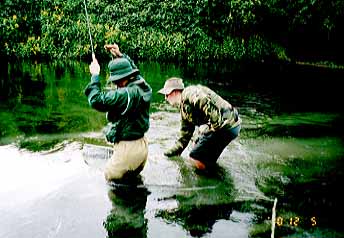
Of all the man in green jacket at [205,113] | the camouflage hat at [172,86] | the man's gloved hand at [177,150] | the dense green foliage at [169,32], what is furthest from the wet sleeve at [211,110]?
the dense green foliage at [169,32]

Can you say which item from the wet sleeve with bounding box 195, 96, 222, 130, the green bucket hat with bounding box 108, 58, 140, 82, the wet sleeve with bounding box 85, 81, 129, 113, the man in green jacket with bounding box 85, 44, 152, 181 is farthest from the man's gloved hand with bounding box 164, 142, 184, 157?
the green bucket hat with bounding box 108, 58, 140, 82

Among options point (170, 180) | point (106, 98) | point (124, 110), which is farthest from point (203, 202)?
point (106, 98)

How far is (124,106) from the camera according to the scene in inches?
237

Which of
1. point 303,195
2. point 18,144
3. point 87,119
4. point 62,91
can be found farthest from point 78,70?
point 303,195

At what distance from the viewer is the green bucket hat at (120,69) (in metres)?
6.12

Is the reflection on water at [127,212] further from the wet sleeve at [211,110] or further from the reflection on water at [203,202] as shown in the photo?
the wet sleeve at [211,110]

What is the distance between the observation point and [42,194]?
6.68 meters

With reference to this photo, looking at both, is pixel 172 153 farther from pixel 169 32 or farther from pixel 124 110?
pixel 169 32

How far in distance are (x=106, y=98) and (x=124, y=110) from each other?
33cm

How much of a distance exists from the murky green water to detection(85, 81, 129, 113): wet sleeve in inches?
52.9

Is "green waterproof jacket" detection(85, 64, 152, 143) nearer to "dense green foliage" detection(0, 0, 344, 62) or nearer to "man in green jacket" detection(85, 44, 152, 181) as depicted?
"man in green jacket" detection(85, 44, 152, 181)

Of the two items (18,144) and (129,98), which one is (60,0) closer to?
(18,144)

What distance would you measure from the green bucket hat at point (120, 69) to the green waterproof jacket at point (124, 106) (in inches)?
5.9

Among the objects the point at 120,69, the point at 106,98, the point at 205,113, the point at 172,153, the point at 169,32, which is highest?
the point at 169,32
